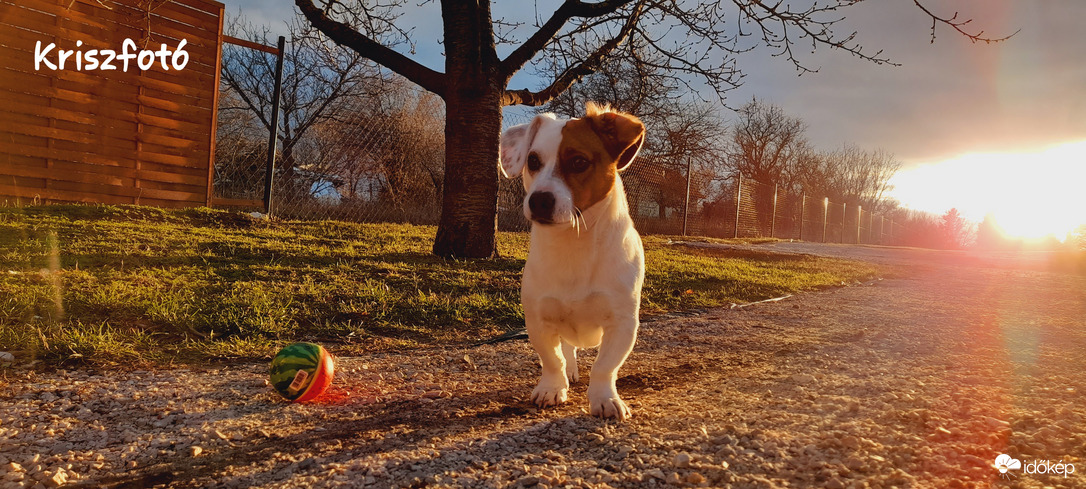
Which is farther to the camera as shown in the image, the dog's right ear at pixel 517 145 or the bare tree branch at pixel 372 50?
the bare tree branch at pixel 372 50

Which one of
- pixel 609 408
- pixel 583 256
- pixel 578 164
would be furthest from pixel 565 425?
pixel 578 164

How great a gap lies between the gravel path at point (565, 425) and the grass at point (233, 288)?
1.64 feet

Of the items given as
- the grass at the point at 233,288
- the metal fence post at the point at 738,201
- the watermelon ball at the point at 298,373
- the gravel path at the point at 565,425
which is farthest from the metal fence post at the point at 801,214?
the watermelon ball at the point at 298,373

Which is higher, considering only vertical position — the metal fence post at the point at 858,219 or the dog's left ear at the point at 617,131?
the metal fence post at the point at 858,219

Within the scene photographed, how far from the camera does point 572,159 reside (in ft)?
8.47

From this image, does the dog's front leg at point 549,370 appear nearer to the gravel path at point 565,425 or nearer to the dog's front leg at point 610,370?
the gravel path at point 565,425

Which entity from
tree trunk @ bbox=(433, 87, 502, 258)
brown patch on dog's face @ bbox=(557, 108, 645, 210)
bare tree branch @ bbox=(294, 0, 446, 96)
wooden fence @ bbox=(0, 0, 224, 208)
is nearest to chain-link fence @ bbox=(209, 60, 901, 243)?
wooden fence @ bbox=(0, 0, 224, 208)

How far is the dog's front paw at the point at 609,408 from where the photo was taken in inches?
92.4

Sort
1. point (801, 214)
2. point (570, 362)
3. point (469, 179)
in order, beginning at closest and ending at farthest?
point (570, 362)
point (469, 179)
point (801, 214)

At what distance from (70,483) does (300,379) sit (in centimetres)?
86

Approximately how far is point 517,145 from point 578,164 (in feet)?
1.57

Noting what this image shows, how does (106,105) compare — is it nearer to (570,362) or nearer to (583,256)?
(570,362)

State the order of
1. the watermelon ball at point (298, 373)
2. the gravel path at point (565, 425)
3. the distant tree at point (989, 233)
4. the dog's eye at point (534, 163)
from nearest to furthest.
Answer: the gravel path at point (565, 425) → the watermelon ball at point (298, 373) → the dog's eye at point (534, 163) → the distant tree at point (989, 233)

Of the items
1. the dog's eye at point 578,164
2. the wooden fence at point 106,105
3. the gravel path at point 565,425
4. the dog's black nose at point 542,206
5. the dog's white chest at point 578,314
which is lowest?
the gravel path at point 565,425
